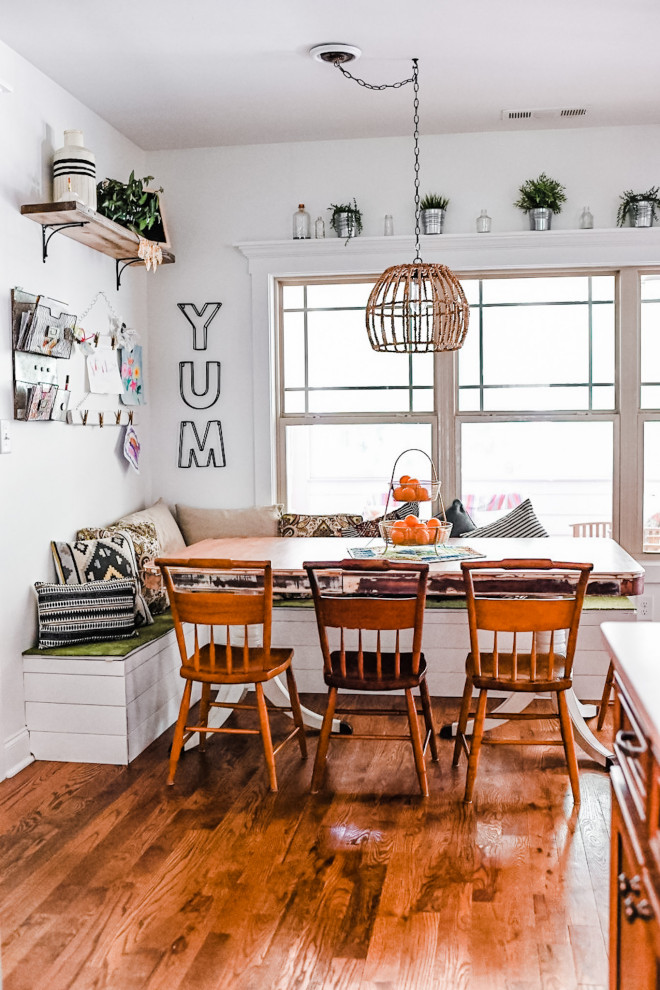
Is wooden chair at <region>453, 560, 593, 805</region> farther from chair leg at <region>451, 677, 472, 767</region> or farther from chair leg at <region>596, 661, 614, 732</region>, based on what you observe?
chair leg at <region>596, 661, 614, 732</region>

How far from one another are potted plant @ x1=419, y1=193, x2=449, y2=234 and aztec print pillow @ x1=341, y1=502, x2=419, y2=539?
1.46 m

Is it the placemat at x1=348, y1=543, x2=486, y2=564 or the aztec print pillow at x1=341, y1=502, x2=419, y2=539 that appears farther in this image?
the aztec print pillow at x1=341, y1=502, x2=419, y2=539

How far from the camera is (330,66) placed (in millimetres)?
3928

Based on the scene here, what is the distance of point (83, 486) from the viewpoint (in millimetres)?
4305

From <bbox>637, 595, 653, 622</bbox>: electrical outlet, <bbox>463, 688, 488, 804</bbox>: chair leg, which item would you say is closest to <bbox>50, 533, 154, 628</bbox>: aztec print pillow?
<bbox>463, 688, 488, 804</bbox>: chair leg

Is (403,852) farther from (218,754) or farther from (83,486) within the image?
(83,486)

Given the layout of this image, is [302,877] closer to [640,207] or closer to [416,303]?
[416,303]

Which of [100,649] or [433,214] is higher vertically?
[433,214]

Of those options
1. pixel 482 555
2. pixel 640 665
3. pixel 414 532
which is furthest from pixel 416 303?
pixel 640 665

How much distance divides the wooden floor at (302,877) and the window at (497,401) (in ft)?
6.27

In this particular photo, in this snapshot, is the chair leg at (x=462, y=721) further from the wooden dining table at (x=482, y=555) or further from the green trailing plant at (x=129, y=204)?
the green trailing plant at (x=129, y=204)

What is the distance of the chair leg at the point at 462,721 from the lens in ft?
11.0

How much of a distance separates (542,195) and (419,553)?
2280 mm

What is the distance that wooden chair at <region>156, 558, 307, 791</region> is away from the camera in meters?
3.21
